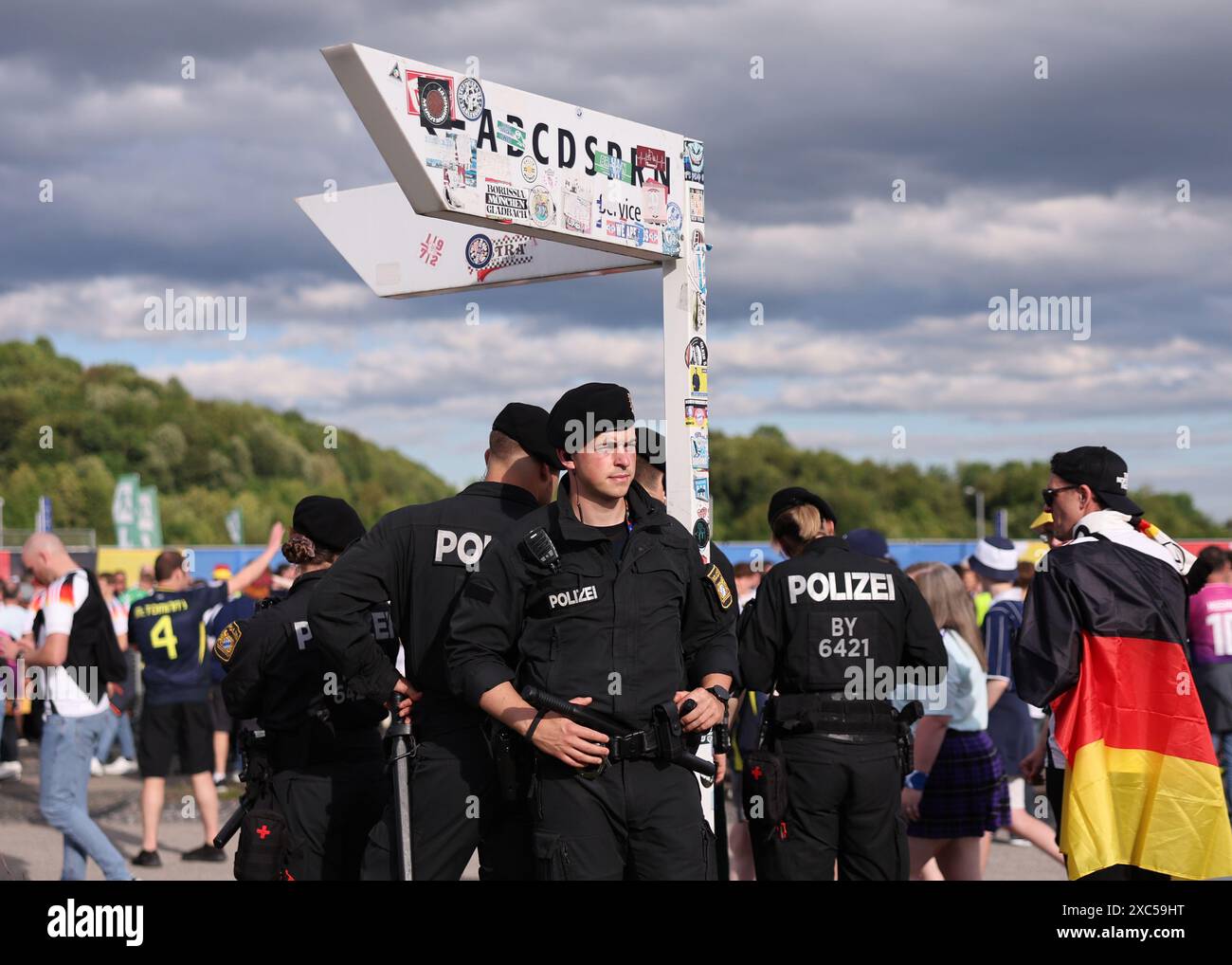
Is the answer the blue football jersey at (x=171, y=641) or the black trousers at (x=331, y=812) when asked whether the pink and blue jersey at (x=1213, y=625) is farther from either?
the blue football jersey at (x=171, y=641)

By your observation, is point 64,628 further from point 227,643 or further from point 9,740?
point 9,740

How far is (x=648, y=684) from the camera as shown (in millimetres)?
3824

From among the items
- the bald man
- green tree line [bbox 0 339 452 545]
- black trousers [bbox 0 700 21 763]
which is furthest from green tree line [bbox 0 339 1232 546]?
the bald man

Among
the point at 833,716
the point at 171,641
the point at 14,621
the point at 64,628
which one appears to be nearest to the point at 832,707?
the point at 833,716

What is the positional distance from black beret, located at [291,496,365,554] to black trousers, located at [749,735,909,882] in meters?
1.96

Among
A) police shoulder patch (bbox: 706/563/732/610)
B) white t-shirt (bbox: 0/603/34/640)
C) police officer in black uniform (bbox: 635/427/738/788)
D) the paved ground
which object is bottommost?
the paved ground

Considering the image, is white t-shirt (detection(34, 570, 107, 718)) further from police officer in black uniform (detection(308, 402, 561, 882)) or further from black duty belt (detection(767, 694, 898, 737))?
black duty belt (detection(767, 694, 898, 737))

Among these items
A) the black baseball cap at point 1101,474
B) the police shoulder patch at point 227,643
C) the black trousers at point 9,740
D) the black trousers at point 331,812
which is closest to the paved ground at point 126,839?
the black trousers at point 9,740

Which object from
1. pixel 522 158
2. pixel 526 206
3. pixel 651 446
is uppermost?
pixel 522 158

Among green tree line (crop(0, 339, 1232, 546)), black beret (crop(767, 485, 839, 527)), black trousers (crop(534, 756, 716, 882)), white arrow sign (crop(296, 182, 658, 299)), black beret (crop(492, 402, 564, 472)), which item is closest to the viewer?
black trousers (crop(534, 756, 716, 882))

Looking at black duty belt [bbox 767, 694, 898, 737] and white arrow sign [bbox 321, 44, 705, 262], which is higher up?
white arrow sign [bbox 321, 44, 705, 262]

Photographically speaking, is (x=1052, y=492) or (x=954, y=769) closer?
(x=1052, y=492)

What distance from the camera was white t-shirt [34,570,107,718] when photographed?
6.96 m

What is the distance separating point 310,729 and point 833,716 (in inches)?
80.5
